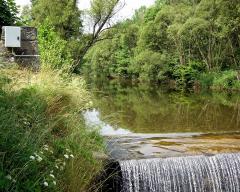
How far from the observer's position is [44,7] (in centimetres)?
2108

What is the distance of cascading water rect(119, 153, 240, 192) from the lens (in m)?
6.47

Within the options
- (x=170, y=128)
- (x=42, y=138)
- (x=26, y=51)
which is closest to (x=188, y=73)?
(x=170, y=128)

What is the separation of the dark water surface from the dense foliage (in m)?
7.57

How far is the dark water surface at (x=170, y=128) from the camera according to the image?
309 inches

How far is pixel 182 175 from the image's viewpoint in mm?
6621

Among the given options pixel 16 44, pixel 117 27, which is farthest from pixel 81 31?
pixel 16 44

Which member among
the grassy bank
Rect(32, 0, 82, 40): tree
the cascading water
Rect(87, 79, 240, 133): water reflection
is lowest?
Rect(87, 79, 240, 133): water reflection

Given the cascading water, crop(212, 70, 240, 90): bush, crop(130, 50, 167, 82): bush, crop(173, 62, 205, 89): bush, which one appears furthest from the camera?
crop(130, 50, 167, 82): bush

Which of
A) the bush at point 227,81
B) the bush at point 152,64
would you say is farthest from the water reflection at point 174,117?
the bush at point 152,64

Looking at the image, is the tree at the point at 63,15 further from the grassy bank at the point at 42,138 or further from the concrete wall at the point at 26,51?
the grassy bank at the point at 42,138

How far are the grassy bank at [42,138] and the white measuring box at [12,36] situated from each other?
1.74m

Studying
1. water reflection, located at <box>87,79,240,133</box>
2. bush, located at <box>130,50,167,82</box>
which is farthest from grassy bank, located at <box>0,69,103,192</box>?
bush, located at <box>130,50,167,82</box>

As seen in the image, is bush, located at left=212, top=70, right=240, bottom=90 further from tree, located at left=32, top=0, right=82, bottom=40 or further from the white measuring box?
the white measuring box

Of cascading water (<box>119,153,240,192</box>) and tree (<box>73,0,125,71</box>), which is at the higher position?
tree (<box>73,0,125,71</box>)
